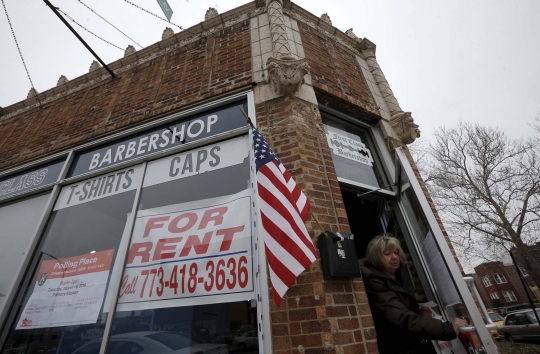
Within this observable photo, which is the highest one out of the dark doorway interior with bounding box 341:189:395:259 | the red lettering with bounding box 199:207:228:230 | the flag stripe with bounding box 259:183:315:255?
the dark doorway interior with bounding box 341:189:395:259

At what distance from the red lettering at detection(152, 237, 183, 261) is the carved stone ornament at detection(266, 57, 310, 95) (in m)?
2.16

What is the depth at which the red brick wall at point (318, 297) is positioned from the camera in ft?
6.95

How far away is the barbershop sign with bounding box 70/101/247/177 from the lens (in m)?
3.65

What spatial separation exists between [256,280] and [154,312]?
43.7 inches

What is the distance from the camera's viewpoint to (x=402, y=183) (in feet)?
11.3

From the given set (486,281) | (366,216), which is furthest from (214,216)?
(486,281)

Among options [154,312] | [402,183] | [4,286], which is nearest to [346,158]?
[402,183]

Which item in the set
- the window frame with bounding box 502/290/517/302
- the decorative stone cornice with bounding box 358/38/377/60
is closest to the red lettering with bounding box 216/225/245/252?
the decorative stone cornice with bounding box 358/38/377/60

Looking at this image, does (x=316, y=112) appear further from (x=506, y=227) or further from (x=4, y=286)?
(x=506, y=227)

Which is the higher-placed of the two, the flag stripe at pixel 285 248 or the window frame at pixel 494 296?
the window frame at pixel 494 296

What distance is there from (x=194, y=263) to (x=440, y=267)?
2.34 meters

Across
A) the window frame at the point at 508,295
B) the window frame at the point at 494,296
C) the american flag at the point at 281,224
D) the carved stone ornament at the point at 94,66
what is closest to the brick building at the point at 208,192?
the american flag at the point at 281,224

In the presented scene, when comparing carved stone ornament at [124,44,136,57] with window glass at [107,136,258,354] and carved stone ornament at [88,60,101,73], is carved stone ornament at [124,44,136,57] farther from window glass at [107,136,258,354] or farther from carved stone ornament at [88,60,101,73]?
window glass at [107,136,258,354]

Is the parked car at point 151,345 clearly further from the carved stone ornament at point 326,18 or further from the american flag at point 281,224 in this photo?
the carved stone ornament at point 326,18
